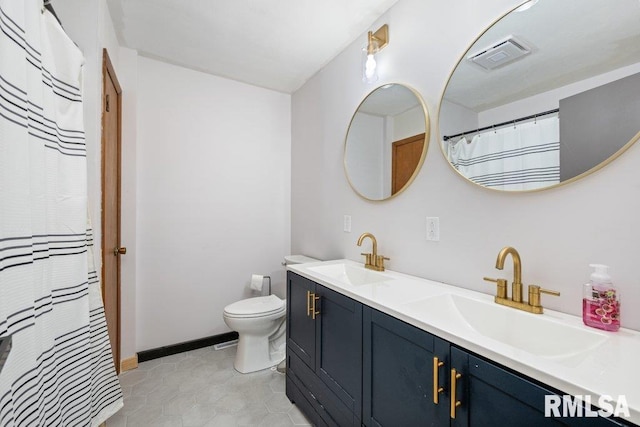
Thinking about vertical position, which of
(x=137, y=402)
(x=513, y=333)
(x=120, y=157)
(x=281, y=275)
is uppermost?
(x=120, y=157)

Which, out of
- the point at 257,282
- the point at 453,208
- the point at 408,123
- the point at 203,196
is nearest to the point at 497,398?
the point at 453,208

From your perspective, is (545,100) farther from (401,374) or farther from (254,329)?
(254,329)

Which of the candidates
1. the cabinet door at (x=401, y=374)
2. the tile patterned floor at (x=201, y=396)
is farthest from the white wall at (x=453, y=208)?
the tile patterned floor at (x=201, y=396)

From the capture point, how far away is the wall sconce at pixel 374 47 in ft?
5.61

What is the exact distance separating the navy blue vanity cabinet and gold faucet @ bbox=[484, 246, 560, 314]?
1.81 feet

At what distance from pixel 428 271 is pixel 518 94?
0.90 m

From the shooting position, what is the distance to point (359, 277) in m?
1.75

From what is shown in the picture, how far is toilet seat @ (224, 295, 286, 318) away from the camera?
2061 millimetres

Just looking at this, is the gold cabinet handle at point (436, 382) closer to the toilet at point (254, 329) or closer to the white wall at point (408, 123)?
the white wall at point (408, 123)

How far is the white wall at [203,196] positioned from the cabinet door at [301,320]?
3.41ft

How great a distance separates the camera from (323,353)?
144cm

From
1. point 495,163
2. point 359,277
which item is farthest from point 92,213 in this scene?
point 495,163

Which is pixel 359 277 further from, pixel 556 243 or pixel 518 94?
pixel 518 94

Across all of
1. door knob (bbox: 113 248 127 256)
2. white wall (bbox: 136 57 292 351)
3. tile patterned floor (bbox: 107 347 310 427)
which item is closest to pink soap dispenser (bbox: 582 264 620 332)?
tile patterned floor (bbox: 107 347 310 427)
